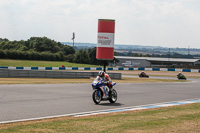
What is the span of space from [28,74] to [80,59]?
7189cm

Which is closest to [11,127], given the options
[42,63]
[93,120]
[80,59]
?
[93,120]

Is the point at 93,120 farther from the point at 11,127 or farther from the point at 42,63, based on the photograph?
the point at 42,63

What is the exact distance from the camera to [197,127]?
916cm

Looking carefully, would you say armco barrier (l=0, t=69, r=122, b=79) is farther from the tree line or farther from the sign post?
the tree line

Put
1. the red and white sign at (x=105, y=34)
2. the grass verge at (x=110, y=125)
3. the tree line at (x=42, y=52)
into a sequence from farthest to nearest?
the tree line at (x=42, y=52)
the red and white sign at (x=105, y=34)
the grass verge at (x=110, y=125)

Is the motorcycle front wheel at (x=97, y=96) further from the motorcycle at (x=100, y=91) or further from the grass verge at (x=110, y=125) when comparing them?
the grass verge at (x=110, y=125)

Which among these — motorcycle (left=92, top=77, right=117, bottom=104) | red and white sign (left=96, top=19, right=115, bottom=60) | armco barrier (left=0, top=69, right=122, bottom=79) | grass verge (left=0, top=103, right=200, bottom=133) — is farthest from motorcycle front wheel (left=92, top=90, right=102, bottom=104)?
red and white sign (left=96, top=19, right=115, bottom=60)

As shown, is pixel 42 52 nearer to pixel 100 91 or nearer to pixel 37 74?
pixel 37 74

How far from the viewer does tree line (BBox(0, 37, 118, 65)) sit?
297 feet

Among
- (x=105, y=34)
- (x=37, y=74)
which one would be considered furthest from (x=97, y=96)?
(x=105, y=34)

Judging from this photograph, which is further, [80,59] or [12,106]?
[80,59]

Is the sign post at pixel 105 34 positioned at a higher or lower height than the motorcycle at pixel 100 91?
higher

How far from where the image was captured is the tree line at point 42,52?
90650mm

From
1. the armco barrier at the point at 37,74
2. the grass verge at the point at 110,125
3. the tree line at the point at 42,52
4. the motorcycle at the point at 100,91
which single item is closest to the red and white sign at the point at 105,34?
the armco barrier at the point at 37,74
